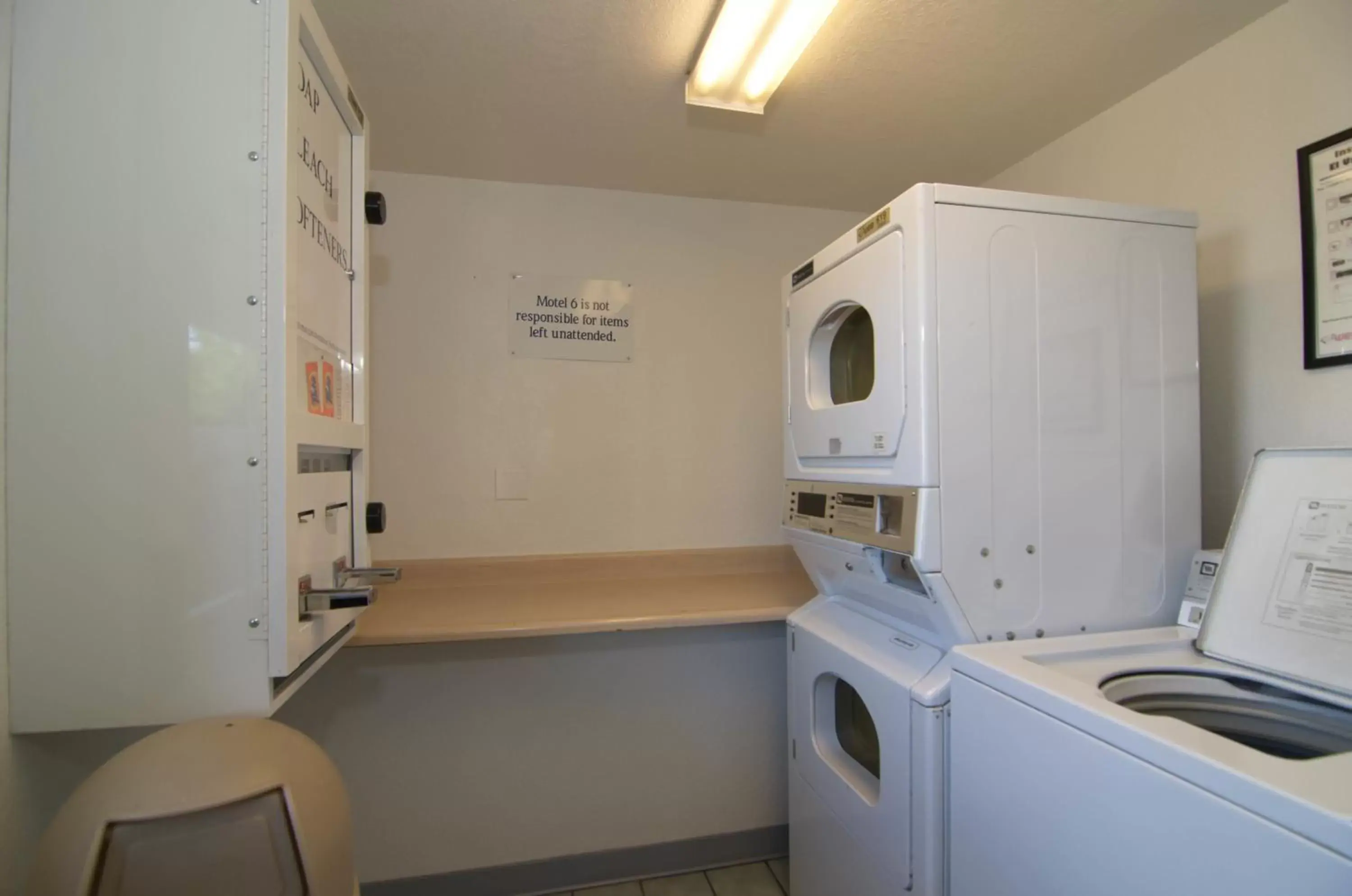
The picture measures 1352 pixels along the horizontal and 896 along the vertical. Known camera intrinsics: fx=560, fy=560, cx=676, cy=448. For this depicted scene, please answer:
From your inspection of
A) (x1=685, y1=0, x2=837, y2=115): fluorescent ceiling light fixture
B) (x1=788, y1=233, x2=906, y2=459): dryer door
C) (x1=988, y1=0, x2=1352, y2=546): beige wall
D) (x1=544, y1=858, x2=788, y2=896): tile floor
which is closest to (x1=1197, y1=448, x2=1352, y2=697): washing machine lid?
(x1=988, y1=0, x2=1352, y2=546): beige wall

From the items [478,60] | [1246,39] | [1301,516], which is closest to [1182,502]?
[1301,516]

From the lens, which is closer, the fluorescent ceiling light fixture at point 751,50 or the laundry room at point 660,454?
the laundry room at point 660,454

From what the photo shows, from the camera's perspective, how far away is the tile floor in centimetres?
191

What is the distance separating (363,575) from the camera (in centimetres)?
123

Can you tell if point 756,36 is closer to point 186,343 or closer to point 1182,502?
point 186,343

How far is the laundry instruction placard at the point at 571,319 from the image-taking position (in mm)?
2055

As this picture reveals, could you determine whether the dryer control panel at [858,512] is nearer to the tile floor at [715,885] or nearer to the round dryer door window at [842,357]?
the round dryer door window at [842,357]

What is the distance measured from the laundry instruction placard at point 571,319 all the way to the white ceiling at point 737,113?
1.26 feet

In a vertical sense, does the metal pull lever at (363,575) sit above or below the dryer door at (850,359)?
below

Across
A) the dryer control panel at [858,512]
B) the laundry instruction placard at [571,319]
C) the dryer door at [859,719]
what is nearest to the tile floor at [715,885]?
the dryer door at [859,719]

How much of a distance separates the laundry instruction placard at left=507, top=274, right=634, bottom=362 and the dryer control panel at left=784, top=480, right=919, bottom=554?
92 cm

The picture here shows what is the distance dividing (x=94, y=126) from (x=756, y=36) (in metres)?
1.26

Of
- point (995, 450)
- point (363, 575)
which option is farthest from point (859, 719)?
point (363, 575)

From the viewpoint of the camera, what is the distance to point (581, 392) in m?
2.10
